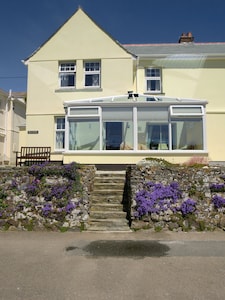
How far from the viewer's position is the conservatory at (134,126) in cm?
1170

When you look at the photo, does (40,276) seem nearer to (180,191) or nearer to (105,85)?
(180,191)

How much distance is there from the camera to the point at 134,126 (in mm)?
11742

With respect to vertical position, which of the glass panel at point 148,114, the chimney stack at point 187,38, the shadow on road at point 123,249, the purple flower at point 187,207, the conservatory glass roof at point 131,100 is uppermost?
the chimney stack at point 187,38

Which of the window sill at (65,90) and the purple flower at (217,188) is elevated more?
the window sill at (65,90)

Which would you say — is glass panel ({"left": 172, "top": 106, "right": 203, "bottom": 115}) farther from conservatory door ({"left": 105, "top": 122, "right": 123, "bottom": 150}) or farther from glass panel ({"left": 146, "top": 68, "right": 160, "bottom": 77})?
glass panel ({"left": 146, "top": 68, "right": 160, "bottom": 77})

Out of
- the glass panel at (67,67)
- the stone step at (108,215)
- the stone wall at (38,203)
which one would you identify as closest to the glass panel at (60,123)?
the glass panel at (67,67)

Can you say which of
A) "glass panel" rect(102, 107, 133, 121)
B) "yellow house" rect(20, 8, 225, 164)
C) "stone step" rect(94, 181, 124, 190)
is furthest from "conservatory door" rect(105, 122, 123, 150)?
"stone step" rect(94, 181, 124, 190)

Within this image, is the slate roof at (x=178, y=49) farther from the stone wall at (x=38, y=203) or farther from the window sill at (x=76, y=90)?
the stone wall at (x=38, y=203)

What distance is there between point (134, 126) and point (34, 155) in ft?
20.3

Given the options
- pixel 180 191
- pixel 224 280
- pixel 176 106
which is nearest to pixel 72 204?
pixel 180 191

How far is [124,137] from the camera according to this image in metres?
11.9

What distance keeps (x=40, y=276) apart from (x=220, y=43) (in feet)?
68.8

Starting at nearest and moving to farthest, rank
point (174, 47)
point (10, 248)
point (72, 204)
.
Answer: point (10, 248), point (72, 204), point (174, 47)

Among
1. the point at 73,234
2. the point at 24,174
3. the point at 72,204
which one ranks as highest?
the point at 24,174
